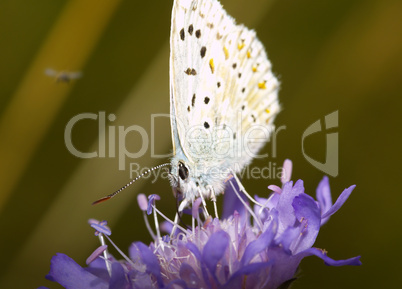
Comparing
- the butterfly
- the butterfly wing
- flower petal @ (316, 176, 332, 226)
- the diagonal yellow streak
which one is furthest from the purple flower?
the diagonal yellow streak

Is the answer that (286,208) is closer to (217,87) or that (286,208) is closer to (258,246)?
(258,246)

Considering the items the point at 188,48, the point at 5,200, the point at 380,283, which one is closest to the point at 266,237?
the point at 188,48

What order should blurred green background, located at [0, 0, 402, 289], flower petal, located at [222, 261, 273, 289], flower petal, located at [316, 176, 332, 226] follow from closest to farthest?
flower petal, located at [222, 261, 273, 289] < flower petal, located at [316, 176, 332, 226] < blurred green background, located at [0, 0, 402, 289]

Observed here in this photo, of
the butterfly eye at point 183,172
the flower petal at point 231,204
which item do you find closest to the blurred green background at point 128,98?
the flower petal at point 231,204

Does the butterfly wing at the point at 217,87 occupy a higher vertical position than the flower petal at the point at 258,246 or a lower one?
higher

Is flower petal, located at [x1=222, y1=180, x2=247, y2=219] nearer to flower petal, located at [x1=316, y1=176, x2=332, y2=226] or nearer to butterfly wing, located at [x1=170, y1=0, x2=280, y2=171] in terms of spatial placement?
butterfly wing, located at [x1=170, y1=0, x2=280, y2=171]

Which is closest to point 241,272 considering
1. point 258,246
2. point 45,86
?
point 258,246

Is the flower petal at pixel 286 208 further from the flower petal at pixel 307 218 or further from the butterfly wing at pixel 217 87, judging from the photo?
the butterfly wing at pixel 217 87
